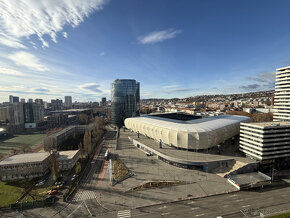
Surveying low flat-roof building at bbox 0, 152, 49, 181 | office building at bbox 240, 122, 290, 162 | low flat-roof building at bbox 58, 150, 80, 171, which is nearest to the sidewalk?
low flat-roof building at bbox 58, 150, 80, 171

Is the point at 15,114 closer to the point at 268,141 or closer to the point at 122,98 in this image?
the point at 122,98

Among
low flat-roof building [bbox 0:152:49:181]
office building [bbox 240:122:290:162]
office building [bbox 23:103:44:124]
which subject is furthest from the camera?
office building [bbox 23:103:44:124]

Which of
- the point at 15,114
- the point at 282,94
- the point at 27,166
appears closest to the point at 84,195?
the point at 27,166

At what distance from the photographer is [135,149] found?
68.6 metres

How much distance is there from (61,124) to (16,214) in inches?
4519

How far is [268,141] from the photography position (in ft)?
151

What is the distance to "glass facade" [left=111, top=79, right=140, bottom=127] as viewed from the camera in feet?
381

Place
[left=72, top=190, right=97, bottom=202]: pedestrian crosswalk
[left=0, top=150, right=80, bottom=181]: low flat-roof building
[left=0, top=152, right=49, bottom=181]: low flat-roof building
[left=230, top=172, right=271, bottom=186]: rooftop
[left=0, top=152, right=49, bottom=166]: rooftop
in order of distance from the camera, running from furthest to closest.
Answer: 1. [left=0, top=152, right=49, bottom=166]: rooftop
2. [left=0, top=150, right=80, bottom=181]: low flat-roof building
3. [left=0, top=152, right=49, bottom=181]: low flat-roof building
4. [left=230, top=172, right=271, bottom=186]: rooftop
5. [left=72, top=190, right=97, bottom=202]: pedestrian crosswalk

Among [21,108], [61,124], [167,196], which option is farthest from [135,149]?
[21,108]

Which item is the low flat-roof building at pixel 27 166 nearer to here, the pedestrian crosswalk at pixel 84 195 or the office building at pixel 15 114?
the pedestrian crosswalk at pixel 84 195

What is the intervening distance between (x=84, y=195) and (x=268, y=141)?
59716 mm

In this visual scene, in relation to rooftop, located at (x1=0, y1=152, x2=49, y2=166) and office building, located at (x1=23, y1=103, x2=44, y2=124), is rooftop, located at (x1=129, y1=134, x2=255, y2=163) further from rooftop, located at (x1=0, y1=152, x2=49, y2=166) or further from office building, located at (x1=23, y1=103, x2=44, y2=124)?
office building, located at (x1=23, y1=103, x2=44, y2=124)

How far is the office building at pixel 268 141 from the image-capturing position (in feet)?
150

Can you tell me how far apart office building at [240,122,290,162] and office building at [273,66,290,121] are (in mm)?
33725
